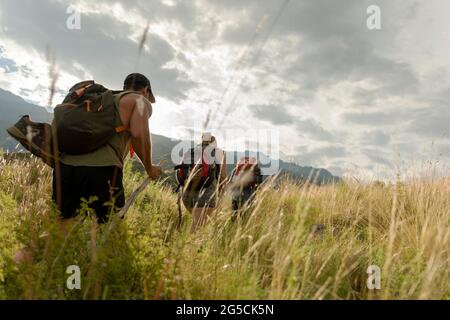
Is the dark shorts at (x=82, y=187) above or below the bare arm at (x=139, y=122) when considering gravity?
below

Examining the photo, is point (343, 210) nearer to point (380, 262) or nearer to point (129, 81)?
point (380, 262)

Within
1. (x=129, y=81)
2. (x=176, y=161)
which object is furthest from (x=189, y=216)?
(x=129, y=81)

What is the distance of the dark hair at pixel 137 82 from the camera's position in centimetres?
344

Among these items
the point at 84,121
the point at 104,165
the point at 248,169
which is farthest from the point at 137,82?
the point at 248,169

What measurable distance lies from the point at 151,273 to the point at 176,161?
10.6 feet

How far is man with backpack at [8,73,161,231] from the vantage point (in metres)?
2.96

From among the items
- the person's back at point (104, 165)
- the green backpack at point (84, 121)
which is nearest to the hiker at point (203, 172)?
the person's back at point (104, 165)

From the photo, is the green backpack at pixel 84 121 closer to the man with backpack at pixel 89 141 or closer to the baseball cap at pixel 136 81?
the man with backpack at pixel 89 141

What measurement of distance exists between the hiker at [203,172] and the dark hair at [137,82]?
1792 millimetres

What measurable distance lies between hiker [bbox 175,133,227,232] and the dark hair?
1792 mm

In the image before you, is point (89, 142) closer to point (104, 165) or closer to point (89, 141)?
point (89, 141)

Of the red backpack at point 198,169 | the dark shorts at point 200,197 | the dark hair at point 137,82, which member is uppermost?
the dark hair at point 137,82

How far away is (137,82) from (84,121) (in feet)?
2.39

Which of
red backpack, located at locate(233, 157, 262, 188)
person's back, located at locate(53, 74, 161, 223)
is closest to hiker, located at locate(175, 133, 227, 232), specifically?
red backpack, located at locate(233, 157, 262, 188)
